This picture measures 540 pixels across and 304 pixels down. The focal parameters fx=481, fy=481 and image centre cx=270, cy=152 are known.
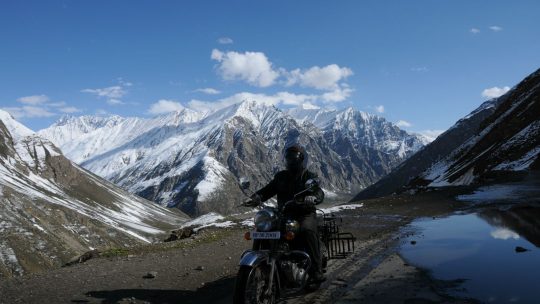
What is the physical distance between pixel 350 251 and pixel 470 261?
384cm

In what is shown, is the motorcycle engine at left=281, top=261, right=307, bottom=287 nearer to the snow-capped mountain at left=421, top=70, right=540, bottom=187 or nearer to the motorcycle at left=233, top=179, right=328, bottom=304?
the motorcycle at left=233, top=179, right=328, bottom=304

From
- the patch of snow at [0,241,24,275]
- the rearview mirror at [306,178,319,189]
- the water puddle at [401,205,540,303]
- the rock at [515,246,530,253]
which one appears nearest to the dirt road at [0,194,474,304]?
the water puddle at [401,205,540,303]

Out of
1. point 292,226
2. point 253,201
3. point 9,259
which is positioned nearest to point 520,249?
point 292,226

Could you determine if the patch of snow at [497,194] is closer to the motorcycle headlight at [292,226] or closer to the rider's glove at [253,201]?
the motorcycle headlight at [292,226]

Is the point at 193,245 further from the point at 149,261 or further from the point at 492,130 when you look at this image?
the point at 492,130

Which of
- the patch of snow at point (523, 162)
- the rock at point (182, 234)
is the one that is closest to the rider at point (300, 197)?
the rock at point (182, 234)

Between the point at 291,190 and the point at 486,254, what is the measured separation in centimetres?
624

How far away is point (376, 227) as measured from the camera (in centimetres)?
2283

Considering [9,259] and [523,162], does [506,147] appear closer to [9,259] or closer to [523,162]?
[523,162]

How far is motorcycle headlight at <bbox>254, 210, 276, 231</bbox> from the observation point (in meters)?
9.12

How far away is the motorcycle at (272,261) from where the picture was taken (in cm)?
826

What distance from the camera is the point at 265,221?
30.1 feet

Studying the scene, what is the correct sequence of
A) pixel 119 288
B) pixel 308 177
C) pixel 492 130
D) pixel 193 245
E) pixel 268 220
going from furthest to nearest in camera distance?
pixel 492 130 < pixel 193 245 < pixel 119 288 < pixel 308 177 < pixel 268 220

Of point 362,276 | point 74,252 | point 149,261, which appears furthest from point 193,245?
point 74,252
